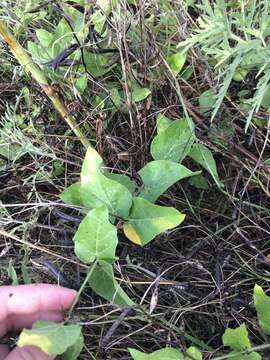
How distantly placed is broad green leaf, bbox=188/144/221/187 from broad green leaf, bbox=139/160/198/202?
8 cm

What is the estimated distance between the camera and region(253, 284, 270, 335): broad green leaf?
3.16 feet

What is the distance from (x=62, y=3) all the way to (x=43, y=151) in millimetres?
318

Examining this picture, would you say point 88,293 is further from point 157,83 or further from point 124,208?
point 157,83

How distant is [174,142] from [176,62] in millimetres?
186

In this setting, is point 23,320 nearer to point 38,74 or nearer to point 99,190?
point 99,190

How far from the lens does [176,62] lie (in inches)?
45.9

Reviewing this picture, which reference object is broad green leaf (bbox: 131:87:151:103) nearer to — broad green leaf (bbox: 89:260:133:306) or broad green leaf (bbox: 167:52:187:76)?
broad green leaf (bbox: 167:52:187:76)

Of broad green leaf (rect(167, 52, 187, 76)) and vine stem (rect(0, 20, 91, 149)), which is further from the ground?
vine stem (rect(0, 20, 91, 149))

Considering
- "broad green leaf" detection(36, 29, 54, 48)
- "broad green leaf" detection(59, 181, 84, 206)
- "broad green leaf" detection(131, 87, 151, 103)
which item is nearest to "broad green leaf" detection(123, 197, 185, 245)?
"broad green leaf" detection(59, 181, 84, 206)

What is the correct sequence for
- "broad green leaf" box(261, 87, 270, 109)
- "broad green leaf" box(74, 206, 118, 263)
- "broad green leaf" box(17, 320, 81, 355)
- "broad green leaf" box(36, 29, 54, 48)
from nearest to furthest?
"broad green leaf" box(17, 320, 81, 355)
"broad green leaf" box(74, 206, 118, 263)
"broad green leaf" box(261, 87, 270, 109)
"broad green leaf" box(36, 29, 54, 48)

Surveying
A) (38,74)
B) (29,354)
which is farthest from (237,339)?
(38,74)

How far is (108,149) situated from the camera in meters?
1.19

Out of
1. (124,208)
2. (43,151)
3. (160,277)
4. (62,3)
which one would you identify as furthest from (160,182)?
(62,3)

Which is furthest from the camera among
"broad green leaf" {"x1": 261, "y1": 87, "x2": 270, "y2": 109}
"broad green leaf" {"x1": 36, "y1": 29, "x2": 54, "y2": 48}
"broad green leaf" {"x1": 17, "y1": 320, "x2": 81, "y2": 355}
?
"broad green leaf" {"x1": 36, "y1": 29, "x2": 54, "y2": 48}
